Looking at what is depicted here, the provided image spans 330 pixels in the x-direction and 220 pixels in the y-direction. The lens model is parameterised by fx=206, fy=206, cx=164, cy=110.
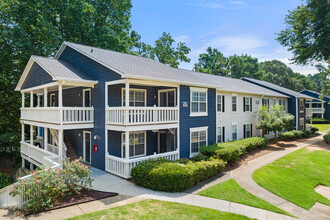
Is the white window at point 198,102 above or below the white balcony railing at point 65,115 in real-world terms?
above

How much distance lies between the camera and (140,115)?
12617 mm

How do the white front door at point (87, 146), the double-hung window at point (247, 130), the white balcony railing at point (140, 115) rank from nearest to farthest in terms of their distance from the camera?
the white balcony railing at point (140, 115)
the white front door at point (87, 146)
the double-hung window at point (247, 130)

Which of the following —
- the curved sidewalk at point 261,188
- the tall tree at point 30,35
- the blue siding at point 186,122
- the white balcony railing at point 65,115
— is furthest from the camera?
the tall tree at point 30,35

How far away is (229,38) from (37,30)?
20.5 metres

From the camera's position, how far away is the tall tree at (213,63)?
169 ft

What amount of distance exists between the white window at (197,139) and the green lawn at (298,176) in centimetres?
429

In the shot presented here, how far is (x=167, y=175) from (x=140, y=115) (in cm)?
420

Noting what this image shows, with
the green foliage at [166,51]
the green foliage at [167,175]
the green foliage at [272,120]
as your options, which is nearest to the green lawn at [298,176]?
the green foliage at [272,120]

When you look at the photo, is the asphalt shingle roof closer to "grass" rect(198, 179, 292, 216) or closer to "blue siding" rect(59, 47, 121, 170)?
"blue siding" rect(59, 47, 121, 170)

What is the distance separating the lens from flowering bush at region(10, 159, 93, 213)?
7.89 m

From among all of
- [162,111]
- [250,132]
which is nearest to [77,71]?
[162,111]

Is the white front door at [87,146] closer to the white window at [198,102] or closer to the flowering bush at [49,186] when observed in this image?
the flowering bush at [49,186]

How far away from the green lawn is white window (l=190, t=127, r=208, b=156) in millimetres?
4288

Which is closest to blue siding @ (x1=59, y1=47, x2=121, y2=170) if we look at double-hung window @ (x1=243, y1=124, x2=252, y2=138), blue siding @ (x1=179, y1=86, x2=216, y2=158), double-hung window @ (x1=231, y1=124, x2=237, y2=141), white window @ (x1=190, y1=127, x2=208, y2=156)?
blue siding @ (x1=179, y1=86, x2=216, y2=158)
